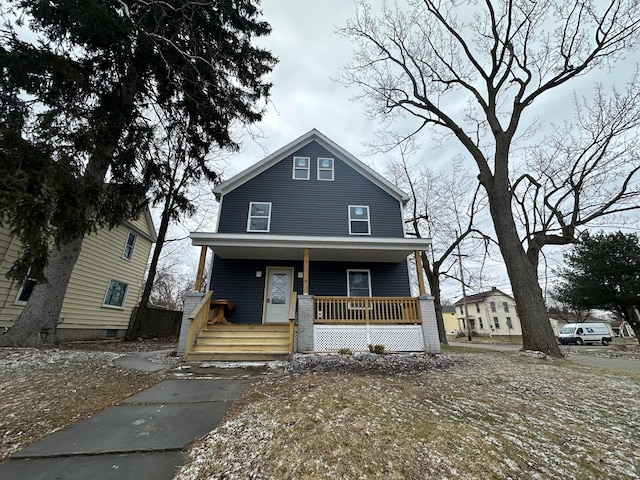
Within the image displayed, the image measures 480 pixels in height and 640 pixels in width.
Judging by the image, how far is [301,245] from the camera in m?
7.97

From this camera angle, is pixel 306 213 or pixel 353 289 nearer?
pixel 353 289

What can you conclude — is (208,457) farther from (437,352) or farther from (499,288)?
(499,288)

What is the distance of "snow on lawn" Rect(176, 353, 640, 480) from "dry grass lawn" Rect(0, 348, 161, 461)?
1668 millimetres

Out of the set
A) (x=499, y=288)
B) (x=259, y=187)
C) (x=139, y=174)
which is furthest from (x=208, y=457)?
(x=499, y=288)

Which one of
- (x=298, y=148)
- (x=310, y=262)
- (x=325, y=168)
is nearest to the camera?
(x=310, y=262)

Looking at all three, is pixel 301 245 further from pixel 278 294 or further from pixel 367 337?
pixel 367 337

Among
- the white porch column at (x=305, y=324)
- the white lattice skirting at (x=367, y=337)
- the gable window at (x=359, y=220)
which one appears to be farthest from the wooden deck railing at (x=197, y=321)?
the gable window at (x=359, y=220)

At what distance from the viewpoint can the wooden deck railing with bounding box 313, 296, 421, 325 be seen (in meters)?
7.48

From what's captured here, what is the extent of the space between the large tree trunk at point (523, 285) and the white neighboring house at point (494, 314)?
106 feet

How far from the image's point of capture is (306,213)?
34.5 feet

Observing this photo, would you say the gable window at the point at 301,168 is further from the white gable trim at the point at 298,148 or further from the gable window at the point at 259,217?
the gable window at the point at 259,217

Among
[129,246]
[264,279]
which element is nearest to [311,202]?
[264,279]

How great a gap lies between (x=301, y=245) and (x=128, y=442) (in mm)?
5997

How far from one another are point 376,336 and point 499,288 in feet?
118
